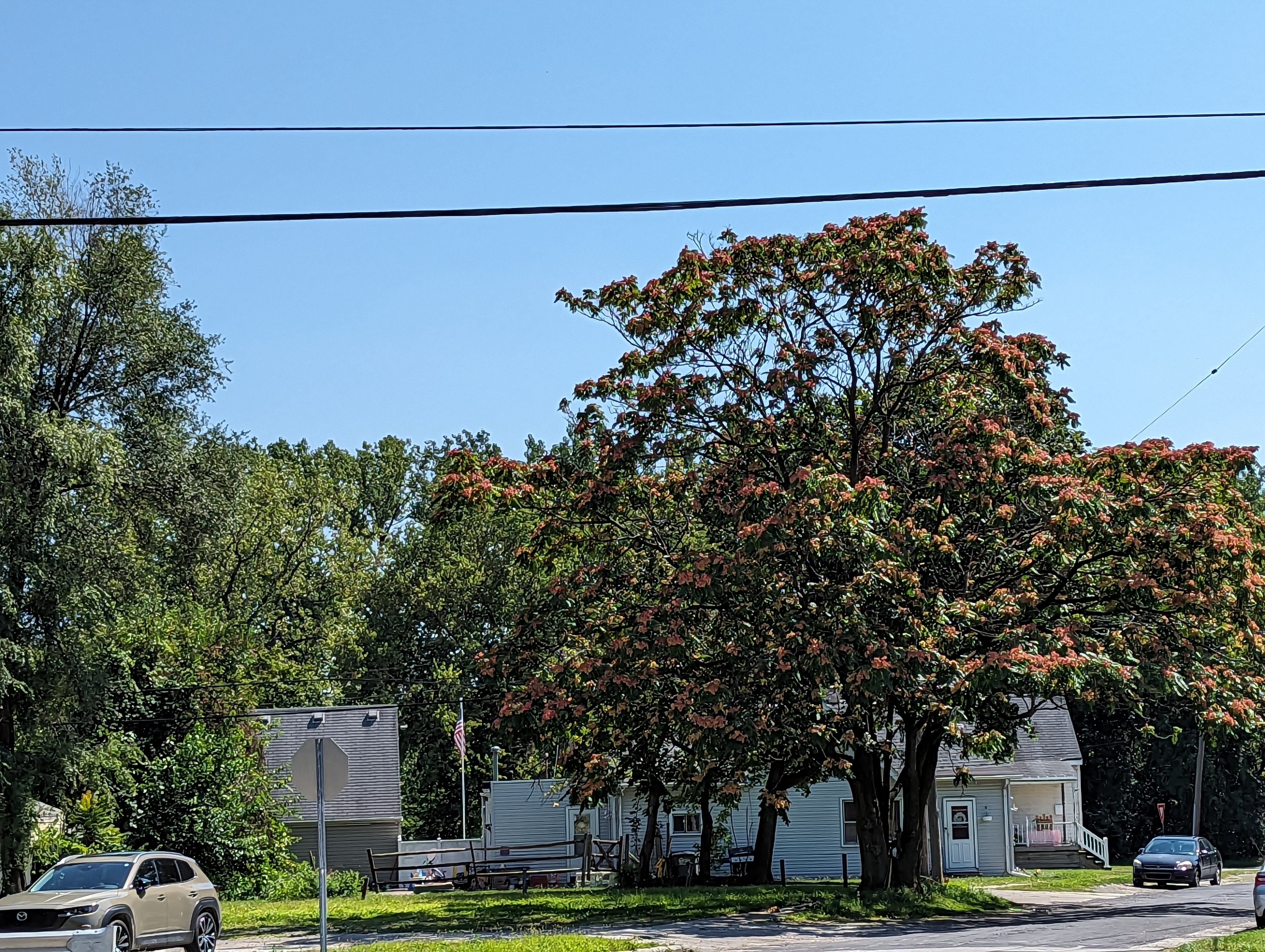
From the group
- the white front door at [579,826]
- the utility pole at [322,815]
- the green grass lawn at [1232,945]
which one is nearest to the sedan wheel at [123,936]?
the utility pole at [322,815]

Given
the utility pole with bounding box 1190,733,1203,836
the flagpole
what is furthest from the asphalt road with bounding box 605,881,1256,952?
the utility pole with bounding box 1190,733,1203,836

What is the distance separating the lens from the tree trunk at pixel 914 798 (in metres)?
27.6

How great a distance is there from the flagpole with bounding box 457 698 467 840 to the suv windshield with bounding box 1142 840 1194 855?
2230 cm

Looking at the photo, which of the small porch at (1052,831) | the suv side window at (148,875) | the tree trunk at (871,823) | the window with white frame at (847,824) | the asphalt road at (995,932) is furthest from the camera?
the small porch at (1052,831)

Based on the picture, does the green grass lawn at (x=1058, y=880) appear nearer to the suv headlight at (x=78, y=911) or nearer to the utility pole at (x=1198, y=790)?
the utility pole at (x=1198, y=790)

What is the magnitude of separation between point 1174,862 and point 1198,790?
22.1 metres

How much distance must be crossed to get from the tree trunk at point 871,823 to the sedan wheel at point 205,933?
12687mm

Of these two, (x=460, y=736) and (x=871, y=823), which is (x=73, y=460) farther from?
(x=460, y=736)

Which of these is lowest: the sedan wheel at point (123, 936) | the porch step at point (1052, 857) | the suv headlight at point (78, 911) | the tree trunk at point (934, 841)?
the porch step at point (1052, 857)

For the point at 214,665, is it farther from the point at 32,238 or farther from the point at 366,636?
the point at 366,636

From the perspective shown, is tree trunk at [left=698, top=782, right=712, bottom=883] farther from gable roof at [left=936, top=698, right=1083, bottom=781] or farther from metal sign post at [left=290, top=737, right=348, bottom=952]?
metal sign post at [left=290, top=737, right=348, bottom=952]

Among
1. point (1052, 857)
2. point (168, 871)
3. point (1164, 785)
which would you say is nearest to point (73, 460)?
point (168, 871)

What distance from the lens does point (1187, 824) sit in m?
65.5

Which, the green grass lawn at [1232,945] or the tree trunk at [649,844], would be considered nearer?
the green grass lawn at [1232,945]
